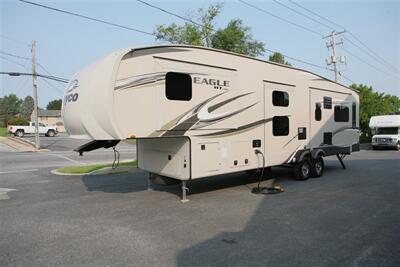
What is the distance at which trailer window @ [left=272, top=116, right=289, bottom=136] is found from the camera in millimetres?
9062

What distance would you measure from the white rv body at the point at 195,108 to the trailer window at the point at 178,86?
0.07ft

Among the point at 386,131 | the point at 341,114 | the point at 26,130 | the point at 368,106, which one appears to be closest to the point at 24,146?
the point at 26,130

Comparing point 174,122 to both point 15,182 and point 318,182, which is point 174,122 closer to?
point 318,182

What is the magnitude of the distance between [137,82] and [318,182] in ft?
21.7

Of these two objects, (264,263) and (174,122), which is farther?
(174,122)

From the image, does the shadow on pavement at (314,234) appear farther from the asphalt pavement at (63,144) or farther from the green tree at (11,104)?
the green tree at (11,104)

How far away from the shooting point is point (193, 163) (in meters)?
7.09

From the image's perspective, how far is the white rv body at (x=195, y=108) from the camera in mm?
6227

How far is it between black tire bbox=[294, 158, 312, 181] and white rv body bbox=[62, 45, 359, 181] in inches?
Answer: 12.0

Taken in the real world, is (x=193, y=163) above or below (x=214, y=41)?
below

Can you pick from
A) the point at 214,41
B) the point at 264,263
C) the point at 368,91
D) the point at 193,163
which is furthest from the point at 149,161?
the point at 368,91

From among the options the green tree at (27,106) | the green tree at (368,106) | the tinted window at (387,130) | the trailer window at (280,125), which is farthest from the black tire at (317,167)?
the green tree at (27,106)

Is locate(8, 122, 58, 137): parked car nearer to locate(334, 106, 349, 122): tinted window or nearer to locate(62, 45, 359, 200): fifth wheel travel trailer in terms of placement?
locate(62, 45, 359, 200): fifth wheel travel trailer

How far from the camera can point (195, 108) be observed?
7133mm
